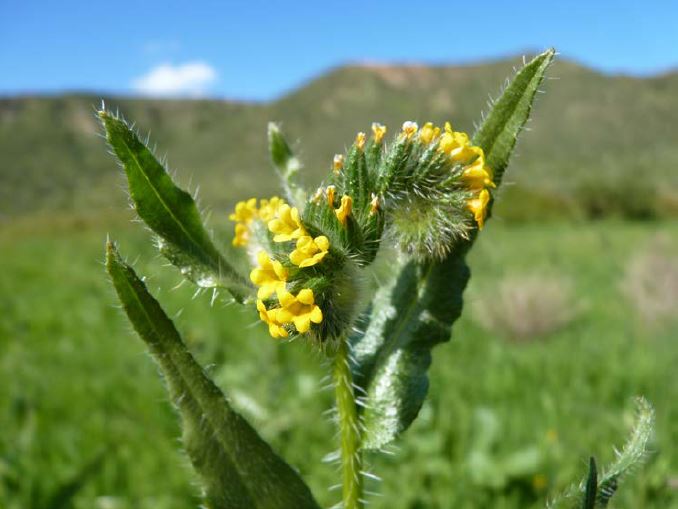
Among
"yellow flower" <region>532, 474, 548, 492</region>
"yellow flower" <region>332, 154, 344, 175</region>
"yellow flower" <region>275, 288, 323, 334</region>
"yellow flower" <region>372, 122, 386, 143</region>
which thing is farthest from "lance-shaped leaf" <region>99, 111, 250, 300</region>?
"yellow flower" <region>532, 474, 548, 492</region>

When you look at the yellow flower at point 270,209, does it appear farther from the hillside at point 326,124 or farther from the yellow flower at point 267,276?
the hillside at point 326,124

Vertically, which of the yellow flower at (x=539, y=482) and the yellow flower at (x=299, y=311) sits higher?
the yellow flower at (x=299, y=311)

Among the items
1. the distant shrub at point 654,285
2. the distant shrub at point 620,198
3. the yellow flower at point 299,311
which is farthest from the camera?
the distant shrub at point 620,198

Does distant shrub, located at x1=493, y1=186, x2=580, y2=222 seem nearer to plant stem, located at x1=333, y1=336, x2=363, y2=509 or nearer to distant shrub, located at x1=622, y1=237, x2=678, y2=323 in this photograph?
distant shrub, located at x1=622, y1=237, x2=678, y2=323

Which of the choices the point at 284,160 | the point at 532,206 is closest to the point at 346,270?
the point at 284,160

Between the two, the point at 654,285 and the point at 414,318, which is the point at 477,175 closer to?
the point at 414,318

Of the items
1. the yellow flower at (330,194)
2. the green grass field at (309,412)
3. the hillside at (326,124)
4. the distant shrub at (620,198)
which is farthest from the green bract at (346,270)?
the hillside at (326,124)
